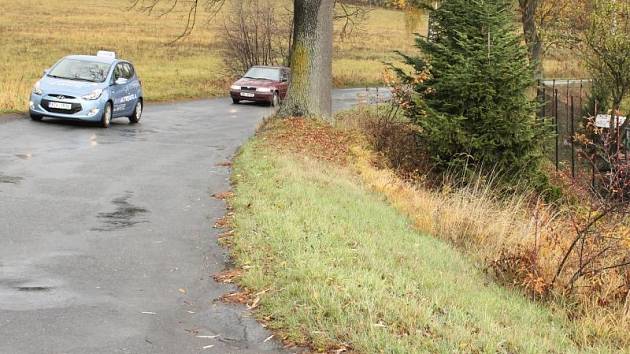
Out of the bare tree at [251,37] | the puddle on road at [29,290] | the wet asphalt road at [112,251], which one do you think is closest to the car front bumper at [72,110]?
the wet asphalt road at [112,251]

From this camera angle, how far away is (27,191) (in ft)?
36.9

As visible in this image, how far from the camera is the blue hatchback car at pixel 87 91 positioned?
19.5 meters

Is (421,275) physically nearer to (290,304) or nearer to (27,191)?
(290,304)

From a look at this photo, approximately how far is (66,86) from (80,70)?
1326 millimetres

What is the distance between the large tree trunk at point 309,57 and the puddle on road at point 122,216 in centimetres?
904

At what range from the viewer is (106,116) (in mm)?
20531

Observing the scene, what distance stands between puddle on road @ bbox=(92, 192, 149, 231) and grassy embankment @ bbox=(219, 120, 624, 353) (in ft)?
4.03

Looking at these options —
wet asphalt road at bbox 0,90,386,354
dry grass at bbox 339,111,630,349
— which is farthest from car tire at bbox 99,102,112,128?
dry grass at bbox 339,111,630,349

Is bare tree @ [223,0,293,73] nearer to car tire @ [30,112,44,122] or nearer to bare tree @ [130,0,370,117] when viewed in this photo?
car tire @ [30,112,44,122]

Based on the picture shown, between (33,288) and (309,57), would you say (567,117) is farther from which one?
(33,288)

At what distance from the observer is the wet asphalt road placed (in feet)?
18.6

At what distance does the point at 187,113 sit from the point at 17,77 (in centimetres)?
1132

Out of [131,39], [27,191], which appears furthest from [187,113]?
[131,39]

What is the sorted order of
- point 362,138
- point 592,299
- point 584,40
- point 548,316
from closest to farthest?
point 548,316 → point 592,299 → point 362,138 → point 584,40
